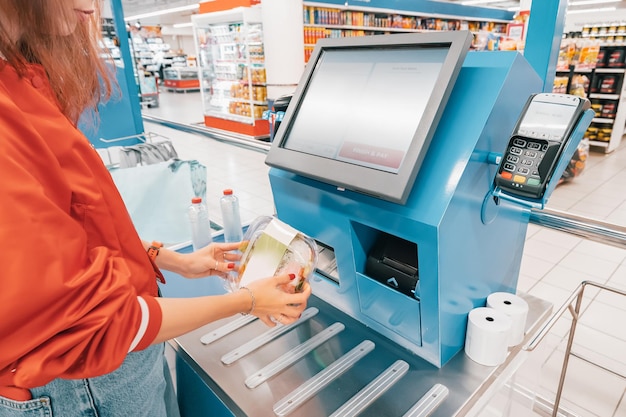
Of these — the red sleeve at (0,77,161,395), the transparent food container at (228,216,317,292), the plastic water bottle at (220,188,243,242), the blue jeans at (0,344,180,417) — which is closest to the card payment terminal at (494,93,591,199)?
the transparent food container at (228,216,317,292)

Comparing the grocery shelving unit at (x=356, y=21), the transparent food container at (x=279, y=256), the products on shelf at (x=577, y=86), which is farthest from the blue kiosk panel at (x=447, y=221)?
the grocery shelving unit at (x=356, y=21)

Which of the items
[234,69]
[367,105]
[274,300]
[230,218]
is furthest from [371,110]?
[234,69]

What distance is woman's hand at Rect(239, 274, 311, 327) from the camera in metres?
0.84

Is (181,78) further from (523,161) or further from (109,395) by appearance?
(523,161)

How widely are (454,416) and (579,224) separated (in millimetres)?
582

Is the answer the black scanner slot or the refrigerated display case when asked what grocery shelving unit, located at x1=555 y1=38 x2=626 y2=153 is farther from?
the black scanner slot

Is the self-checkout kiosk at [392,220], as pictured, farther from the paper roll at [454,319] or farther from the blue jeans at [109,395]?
the blue jeans at [109,395]

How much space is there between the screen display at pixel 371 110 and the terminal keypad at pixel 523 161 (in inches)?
6.4

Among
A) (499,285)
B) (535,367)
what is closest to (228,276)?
(499,285)

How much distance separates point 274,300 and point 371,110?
1.63 ft

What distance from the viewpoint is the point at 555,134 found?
0.80 m

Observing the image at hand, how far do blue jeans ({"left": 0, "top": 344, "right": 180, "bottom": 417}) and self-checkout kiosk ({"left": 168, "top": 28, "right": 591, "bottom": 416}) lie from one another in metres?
0.14

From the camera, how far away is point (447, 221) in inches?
32.5

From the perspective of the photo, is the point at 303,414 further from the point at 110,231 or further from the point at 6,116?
the point at 6,116
